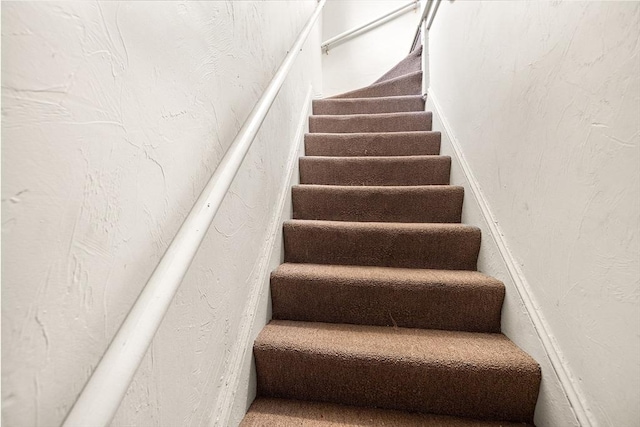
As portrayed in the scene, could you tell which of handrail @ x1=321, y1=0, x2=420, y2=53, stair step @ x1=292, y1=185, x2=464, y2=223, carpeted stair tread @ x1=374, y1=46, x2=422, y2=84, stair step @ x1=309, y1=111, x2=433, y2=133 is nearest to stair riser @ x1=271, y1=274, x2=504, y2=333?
stair step @ x1=292, y1=185, x2=464, y2=223

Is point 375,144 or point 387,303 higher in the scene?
point 375,144

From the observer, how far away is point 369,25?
343 cm

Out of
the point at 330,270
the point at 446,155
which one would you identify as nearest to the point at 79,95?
the point at 330,270

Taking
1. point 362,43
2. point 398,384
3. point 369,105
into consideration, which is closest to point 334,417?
point 398,384

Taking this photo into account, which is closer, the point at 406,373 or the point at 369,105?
the point at 406,373

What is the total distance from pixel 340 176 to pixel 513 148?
0.89 meters

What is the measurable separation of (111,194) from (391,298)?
3.15 feet

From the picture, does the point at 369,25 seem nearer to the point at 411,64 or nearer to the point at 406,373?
the point at 411,64

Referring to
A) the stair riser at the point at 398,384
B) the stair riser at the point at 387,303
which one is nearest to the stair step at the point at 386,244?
the stair riser at the point at 387,303

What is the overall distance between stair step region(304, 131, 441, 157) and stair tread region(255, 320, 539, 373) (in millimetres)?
1153

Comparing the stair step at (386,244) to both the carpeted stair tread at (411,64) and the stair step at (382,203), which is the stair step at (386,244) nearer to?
the stair step at (382,203)

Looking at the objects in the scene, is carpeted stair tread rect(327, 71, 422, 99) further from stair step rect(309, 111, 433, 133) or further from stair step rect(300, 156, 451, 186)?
stair step rect(300, 156, 451, 186)

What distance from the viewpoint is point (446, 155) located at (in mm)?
1799

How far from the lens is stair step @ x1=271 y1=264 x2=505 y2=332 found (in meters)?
1.12
